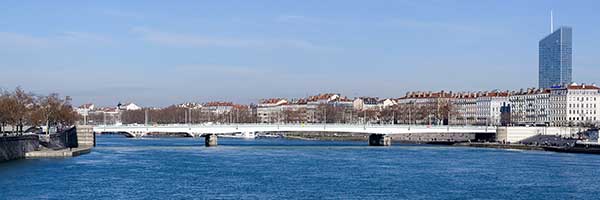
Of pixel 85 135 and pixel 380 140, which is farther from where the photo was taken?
pixel 380 140

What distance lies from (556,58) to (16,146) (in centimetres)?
15222

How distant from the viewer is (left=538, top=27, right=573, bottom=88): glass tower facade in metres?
184

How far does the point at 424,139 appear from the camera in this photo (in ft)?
278

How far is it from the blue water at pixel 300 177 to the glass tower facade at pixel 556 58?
137573 millimetres

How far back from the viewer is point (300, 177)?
117 feet

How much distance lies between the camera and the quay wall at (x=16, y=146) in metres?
42.2

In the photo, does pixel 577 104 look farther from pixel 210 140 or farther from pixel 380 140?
pixel 210 140

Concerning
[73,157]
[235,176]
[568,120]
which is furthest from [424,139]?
[235,176]

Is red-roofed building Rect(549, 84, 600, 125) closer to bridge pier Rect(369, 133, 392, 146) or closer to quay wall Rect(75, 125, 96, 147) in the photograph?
bridge pier Rect(369, 133, 392, 146)

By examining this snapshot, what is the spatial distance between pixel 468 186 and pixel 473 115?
87.7m

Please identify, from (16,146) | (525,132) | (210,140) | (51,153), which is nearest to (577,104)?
(525,132)

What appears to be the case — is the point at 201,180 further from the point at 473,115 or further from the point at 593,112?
the point at 473,115

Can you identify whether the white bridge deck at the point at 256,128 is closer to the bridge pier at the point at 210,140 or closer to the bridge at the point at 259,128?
the bridge at the point at 259,128

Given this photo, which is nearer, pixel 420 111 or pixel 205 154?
pixel 205 154
